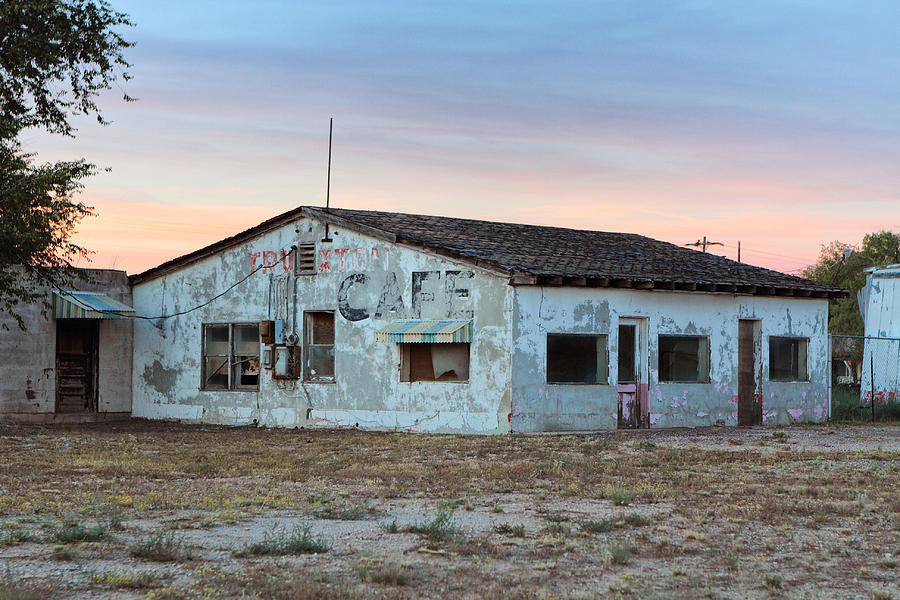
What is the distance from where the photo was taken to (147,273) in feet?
86.0

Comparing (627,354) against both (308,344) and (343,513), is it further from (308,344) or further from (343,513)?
(343,513)

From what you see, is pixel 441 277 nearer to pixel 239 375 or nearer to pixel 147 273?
pixel 239 375

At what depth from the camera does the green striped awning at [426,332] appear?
20203 mm

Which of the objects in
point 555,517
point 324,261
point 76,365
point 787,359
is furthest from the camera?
point 76,365

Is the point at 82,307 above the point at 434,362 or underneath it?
above

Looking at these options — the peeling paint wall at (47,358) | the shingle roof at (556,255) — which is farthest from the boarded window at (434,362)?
the peeling paint wall at (47,358)

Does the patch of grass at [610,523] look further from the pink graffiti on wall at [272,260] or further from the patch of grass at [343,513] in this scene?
the pink graffiti on wall at [272,260]

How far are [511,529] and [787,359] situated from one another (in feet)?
55.2

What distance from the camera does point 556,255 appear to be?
22.2m

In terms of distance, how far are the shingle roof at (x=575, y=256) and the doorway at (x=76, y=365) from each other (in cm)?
693

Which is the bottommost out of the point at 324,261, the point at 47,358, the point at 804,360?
the point at 47,358

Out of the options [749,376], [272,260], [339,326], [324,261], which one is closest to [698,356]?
[749,376]

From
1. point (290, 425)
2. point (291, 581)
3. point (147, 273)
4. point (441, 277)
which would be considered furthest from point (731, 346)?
point (291, 581)

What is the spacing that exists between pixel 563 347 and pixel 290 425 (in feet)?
20.8
